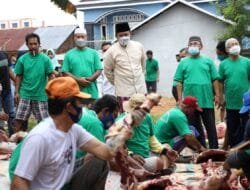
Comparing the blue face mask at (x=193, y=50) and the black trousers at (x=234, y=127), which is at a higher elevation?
the blue face mask at (x=193, y=50)

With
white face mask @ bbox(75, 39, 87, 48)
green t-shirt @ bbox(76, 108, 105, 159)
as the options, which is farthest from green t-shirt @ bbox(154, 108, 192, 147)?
green t-shirt @ bbox(76, 108, 105, 159)

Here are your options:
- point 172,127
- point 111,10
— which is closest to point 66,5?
point 111,10

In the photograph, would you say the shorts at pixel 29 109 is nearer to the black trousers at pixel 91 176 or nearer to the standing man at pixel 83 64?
the standing man at pixel 83 64

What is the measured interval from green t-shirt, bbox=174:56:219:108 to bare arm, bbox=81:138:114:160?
3.93m

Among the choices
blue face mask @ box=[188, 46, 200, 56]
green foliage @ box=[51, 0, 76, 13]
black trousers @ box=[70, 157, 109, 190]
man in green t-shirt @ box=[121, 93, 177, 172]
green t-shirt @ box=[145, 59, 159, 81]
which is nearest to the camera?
black trousers @ box=[70, 157, 109, 190]

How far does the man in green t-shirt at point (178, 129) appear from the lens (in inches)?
260

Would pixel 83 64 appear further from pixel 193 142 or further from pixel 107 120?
pixel 107 120

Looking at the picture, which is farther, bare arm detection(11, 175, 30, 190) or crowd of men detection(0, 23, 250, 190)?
crowd of men detection(0, 23, 250, 190)

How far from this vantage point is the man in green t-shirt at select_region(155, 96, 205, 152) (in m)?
6.61

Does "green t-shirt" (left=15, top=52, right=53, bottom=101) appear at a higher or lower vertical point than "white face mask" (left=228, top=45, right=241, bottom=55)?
lower

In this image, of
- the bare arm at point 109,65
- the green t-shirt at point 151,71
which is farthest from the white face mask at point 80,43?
the green t-shirt at point 151,71

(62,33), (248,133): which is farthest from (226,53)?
(62,33)

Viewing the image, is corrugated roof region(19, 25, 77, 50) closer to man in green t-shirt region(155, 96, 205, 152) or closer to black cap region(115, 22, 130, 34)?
black cap region(115, 22, 130, 34)

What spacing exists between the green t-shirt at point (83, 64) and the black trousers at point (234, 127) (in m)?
1.78
